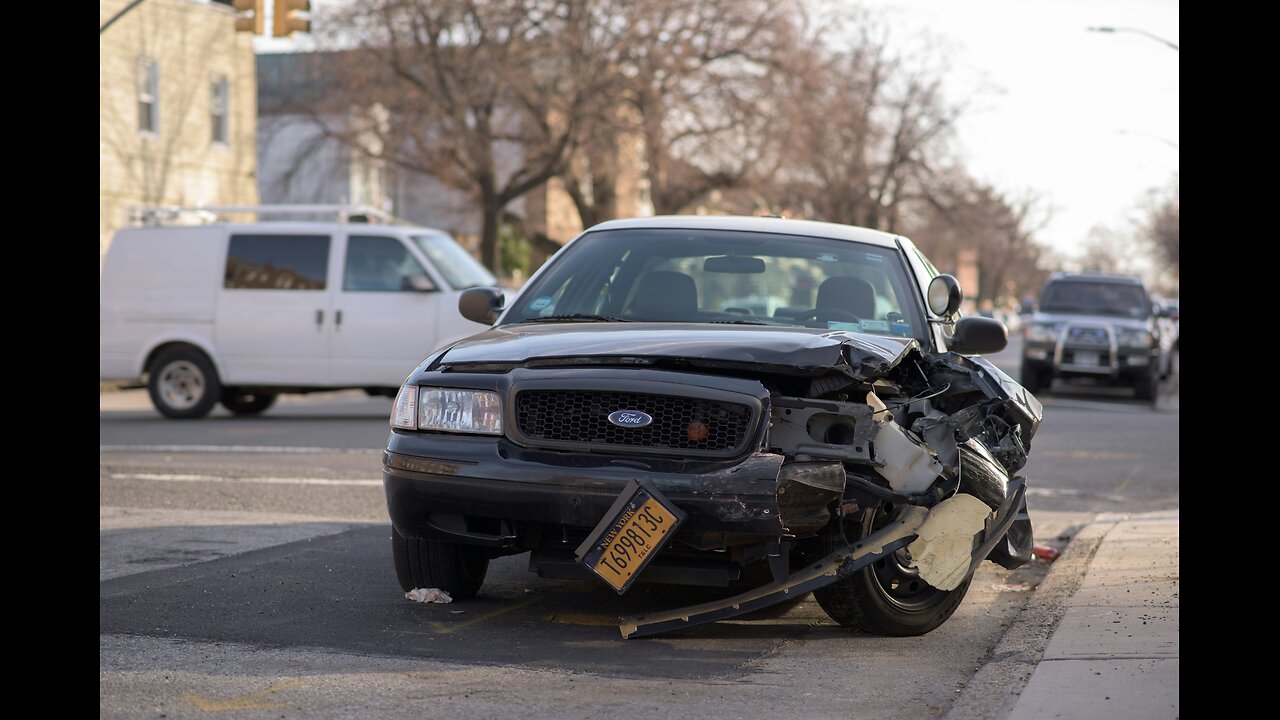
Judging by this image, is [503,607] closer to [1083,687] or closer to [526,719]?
[526,719]

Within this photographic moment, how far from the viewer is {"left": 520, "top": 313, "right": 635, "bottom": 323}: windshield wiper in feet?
21.2

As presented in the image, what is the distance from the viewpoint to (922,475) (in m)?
5.54

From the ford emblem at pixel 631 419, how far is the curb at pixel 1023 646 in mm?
1363

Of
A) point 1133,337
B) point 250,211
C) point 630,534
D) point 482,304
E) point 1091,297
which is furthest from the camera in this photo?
point 1091,297

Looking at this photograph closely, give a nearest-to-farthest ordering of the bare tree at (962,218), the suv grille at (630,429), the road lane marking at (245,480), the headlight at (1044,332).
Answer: the suv grille at (630,429) < the road lane marking at (245,480) < the headlight at (1044,332) < the bare tree at (962,218)

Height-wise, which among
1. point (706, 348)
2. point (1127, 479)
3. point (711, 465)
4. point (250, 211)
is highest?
point (250, 211)

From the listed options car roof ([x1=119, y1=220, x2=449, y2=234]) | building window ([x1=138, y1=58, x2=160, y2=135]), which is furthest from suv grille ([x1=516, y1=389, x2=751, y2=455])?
building window ([x1=138, y1=58, x2=160, y2=135])

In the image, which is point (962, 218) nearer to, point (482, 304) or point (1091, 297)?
point (1091, 297)

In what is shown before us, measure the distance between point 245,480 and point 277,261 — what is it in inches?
252

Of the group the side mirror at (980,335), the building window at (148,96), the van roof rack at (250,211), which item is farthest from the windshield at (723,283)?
the building window at (148,96)

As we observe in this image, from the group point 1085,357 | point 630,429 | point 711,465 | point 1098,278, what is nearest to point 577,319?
point 630,429

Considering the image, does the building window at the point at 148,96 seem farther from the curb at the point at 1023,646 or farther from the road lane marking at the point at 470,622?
the road lane marking at the point at 470,622

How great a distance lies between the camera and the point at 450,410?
5590 mm

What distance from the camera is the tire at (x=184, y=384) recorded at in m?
16.9
